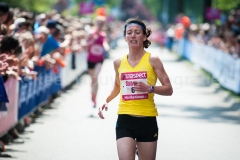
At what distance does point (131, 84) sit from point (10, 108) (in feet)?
13.8

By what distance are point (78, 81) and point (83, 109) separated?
7.34 metres

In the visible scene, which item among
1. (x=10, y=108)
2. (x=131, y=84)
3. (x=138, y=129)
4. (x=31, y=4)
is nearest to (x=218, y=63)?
(x=10, y=108)

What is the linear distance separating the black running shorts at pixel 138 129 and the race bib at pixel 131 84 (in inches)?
7.9

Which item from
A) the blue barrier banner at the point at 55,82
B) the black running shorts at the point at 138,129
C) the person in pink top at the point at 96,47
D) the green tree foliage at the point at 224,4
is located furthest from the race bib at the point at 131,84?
the green tree foliage at the point at 224,4

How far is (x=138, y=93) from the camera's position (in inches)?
251

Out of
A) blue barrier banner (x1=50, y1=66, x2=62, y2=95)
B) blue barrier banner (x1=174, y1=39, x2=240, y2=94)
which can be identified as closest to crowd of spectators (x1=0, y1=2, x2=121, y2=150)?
blue barrier banner (x1=50, y1=66, x2=62, y2=95)

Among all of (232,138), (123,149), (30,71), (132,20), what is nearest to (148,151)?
(123,149)

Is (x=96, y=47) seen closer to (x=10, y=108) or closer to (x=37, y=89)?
(x=37, y=89)

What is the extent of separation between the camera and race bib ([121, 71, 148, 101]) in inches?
251

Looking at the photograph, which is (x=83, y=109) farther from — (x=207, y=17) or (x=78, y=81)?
(x=207, y=17)

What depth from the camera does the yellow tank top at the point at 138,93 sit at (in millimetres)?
6387

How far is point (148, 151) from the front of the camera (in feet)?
20.6

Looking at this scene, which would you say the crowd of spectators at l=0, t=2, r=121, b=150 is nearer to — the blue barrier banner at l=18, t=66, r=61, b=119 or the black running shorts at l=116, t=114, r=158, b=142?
the blue barrier banner at l=18, t=66, r=61, b=119

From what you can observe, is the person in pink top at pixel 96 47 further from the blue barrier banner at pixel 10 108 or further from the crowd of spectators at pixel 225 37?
the crowd of spectators at pixel 225 37
